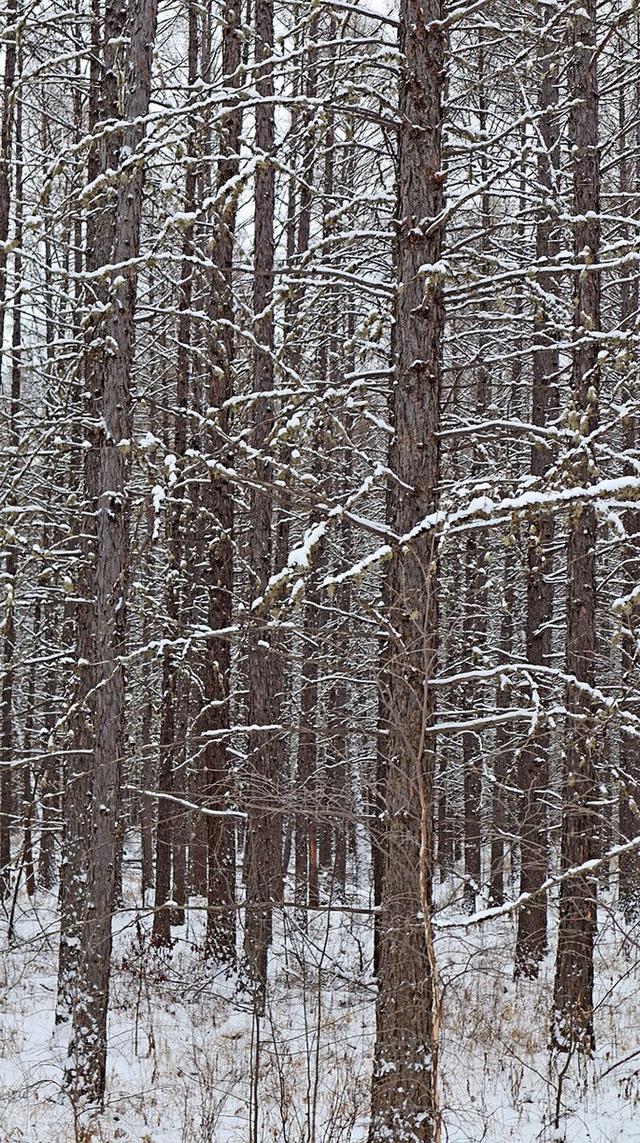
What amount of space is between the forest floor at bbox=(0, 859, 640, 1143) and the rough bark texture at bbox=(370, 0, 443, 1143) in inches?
7.8

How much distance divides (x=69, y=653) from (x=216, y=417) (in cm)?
569

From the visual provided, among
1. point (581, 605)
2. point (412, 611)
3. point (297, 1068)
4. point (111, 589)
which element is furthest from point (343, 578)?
point (297, 1068)

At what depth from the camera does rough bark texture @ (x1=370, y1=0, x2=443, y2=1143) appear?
5059 mm

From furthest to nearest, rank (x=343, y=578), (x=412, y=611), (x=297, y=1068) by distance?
(x=297, y=1068)
(x=412, y=611)
(x=343, y=578)

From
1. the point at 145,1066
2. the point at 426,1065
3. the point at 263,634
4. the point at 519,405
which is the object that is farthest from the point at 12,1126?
the point at 519,405

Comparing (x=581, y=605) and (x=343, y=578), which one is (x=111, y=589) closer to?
(x=343, y=578)

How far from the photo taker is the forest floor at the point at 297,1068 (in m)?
6.49

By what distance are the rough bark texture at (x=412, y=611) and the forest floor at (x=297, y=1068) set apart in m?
0.20

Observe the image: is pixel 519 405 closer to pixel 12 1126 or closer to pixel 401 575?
pixel 401 575

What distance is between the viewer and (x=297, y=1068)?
859cm

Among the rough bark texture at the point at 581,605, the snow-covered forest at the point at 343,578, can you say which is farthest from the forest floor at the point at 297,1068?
the rough bark texture at the point at 581,605

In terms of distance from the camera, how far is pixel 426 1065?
5.11 meters

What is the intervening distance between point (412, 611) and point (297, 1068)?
518 centimetres

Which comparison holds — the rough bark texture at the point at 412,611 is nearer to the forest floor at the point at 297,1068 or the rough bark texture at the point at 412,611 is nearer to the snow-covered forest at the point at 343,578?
the snow-covered forest at the point at 343,578
